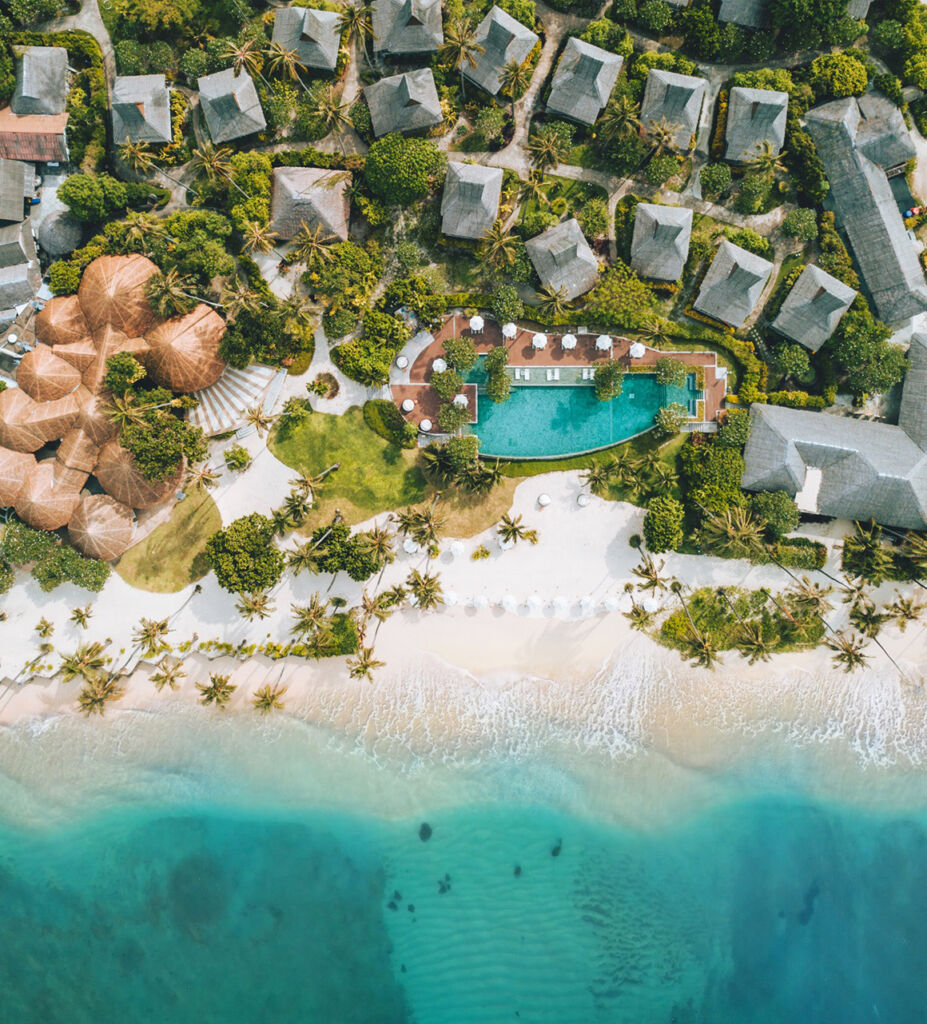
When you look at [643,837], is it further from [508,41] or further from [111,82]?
[111,82]

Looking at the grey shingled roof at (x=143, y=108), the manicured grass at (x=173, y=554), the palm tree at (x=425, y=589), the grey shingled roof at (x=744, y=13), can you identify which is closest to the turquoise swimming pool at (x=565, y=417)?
the palm tree at (x=425, y=589)

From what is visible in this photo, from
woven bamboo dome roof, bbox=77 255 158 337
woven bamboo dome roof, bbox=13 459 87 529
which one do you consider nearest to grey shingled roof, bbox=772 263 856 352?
woven bamboo dome roof, bbox=77 255 158 337

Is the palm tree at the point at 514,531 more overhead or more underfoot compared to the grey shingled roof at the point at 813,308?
more underfoot

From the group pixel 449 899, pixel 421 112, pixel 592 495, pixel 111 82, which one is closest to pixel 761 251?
pixel 592 495

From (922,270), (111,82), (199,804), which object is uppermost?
(111,82)

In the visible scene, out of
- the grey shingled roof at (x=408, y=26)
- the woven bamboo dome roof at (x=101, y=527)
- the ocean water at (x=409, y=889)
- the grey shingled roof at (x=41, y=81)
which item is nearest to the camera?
the woven bamboo dome roof at (x=101, y=527)

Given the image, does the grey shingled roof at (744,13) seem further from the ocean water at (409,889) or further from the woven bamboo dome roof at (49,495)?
the woven bamboo dome roof at (49,495)
